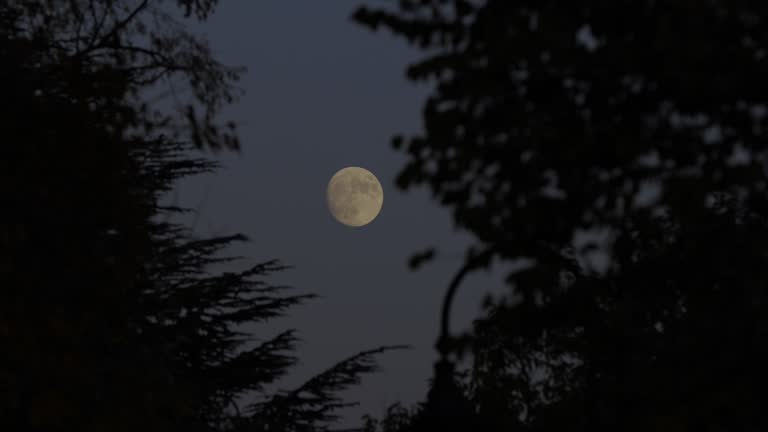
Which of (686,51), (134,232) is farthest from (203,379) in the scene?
(686,51)

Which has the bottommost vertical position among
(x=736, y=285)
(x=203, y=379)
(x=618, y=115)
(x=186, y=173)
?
(x=736, y=285)

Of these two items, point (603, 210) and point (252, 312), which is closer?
point (603, 210)

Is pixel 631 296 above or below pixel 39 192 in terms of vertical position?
above

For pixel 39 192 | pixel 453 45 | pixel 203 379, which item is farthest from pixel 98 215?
pixel 203 379

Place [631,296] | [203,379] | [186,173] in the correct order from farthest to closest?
[186,173], [203,379], [631,296]

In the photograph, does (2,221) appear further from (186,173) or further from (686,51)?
(186,173)

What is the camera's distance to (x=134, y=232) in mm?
18906

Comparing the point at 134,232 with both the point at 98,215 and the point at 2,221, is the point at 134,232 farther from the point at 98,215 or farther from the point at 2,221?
the point at 2,221

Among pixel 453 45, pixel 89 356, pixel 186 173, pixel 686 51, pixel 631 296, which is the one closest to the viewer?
pixel 686 51

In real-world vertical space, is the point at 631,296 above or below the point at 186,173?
below

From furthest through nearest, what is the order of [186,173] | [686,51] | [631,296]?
[186,173] < [631,296] < [686,51]

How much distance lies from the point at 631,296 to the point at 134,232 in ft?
24.8

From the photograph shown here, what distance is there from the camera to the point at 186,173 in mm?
30234

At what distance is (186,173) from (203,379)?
454cm
